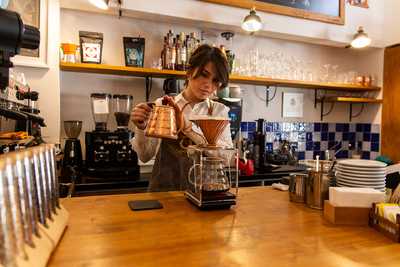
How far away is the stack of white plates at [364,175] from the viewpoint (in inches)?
44.3

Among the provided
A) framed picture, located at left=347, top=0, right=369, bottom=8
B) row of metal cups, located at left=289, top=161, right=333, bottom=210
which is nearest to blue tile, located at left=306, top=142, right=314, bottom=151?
framed picture, located at left=347, top=0, right=369, bottom=8

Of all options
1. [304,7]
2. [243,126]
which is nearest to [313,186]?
[243,126]

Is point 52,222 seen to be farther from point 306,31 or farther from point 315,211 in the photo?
point 306,31

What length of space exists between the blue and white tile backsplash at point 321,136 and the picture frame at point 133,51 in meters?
1.28

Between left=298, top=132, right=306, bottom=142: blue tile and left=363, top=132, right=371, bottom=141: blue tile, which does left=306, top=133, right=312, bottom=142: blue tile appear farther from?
left=363, top=132, right=371, bottom=141: blue tile

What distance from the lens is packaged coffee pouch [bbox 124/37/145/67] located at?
2537 mm

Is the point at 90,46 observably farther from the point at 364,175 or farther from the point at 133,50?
the point at 364,175

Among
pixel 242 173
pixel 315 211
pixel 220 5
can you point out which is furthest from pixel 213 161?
pixel 220 5

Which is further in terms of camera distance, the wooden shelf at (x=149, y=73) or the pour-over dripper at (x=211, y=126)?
the wooden shelf at (x=149, y=73)

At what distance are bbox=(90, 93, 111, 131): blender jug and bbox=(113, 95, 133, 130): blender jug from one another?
0.24 feet

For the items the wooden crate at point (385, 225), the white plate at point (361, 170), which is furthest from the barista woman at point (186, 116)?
the wooden crate at point (385, 225)

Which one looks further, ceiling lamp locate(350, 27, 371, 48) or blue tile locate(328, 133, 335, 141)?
blue tile locate(328, 133, 335, 141)

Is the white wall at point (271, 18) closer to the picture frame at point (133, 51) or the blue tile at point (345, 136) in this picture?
the picture frame at point (133, 51)

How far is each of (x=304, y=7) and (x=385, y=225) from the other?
2.61m
